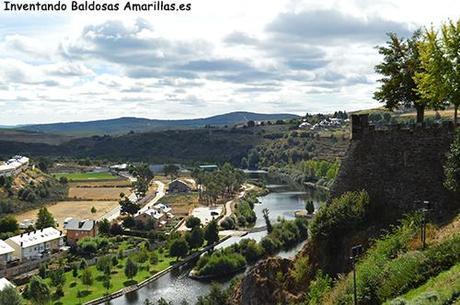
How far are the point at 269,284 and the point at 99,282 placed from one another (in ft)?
107

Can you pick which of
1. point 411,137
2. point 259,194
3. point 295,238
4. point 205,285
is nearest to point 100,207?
point 259,194

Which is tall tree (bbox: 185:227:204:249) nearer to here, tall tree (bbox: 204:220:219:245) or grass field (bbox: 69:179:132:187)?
tall tree (bbox: 204:220:219:245)

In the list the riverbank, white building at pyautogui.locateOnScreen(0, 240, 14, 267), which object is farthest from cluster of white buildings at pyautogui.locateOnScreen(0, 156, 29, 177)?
the riverbank

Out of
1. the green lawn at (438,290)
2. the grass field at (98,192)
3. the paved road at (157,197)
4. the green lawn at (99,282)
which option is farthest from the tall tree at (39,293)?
the grass field at (98,192)

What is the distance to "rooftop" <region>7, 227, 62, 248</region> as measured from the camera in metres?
59.7

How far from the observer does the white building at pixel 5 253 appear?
184 feet

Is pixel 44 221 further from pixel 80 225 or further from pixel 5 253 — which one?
pixel 5 253

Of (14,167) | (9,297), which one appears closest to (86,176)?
(14,167)

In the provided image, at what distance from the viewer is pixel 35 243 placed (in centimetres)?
6028

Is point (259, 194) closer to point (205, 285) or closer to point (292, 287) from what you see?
point (205, 285)

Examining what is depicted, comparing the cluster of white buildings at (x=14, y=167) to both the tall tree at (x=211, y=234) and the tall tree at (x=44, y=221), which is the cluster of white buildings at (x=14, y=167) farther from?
the tall tree at (x=211, y=234)

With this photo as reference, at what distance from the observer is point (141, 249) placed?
61.3 metres

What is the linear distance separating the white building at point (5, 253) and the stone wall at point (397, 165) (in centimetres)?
4441

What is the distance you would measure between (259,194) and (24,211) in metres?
43.6
